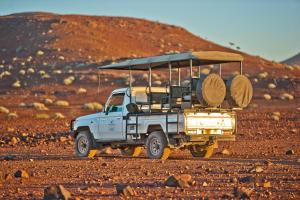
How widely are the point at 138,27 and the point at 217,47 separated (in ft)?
35.7

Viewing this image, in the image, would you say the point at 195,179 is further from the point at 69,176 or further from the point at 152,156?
the point at 152,156

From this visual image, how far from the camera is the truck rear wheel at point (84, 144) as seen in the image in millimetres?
23328

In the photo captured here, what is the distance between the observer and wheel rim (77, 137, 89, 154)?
76.8ft

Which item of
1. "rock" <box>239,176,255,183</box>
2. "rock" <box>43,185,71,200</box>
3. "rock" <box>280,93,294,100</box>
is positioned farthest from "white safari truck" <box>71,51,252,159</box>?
"rock" <box>280,93,294,100</box>

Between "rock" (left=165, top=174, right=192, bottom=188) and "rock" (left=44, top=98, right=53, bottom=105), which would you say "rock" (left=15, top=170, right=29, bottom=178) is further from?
"rock" (left=44, top=98, right=53, bottom=105)

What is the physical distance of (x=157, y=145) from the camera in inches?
841

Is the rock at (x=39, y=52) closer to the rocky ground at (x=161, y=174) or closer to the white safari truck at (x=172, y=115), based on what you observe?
the rocky ground at (x=161, y=174)

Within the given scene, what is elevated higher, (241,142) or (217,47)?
(217,47)

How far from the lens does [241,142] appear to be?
3022 centimetres

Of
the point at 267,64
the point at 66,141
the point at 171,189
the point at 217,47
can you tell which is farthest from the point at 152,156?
the point at 217,47

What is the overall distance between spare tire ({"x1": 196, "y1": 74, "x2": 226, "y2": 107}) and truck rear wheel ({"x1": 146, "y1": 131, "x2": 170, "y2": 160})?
1479 millimetres

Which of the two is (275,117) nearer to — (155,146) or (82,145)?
(82,145)

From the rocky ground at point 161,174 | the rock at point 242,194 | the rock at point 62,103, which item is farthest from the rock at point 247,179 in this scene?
the rock at point 62,103

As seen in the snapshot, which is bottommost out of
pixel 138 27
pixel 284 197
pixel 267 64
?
pixel 284 197
